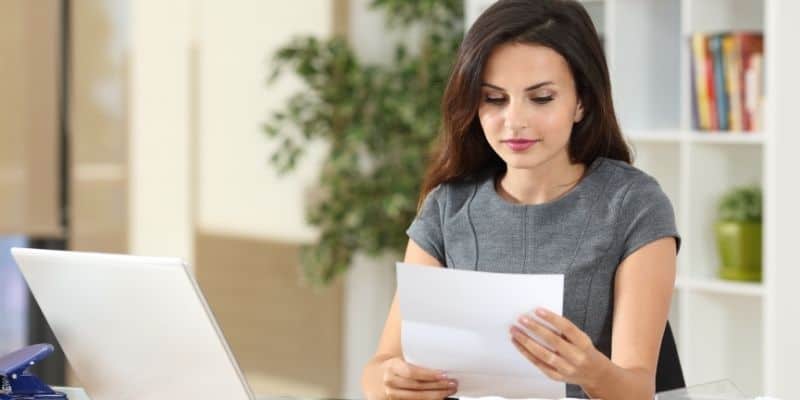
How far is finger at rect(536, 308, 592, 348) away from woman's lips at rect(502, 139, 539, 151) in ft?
1.35

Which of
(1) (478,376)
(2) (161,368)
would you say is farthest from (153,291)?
(1) (478,376)

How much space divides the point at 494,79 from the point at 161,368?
2.30 feet

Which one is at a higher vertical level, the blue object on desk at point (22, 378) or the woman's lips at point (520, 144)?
the woman's lips at point (520, 144)

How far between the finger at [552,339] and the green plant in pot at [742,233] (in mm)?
2020

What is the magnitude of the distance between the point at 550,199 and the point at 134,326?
2.63ft

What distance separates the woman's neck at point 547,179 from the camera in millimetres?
2271

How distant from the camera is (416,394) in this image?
1.92 metres

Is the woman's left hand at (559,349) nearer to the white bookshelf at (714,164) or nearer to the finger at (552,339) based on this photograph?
the finger at (552,339)

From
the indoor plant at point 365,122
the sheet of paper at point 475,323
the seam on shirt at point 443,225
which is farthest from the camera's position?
the indoor plant at point 365,122

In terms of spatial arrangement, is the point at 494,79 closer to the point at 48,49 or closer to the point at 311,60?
the point at 311,60

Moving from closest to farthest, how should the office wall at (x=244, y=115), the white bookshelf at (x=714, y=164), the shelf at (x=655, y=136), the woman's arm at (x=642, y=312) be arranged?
the woman's arm at (x=642, y=312), the white bookshelf at (x=714, y=164), the shelf at (x=655, y=136), the office wall at (x=244, y=115)

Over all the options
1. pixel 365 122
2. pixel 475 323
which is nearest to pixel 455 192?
pixel 475 323

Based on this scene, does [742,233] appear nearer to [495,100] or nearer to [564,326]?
[495,100]

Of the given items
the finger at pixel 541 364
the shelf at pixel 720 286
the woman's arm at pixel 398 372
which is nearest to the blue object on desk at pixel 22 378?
the woman's arm at pixel 398 372
